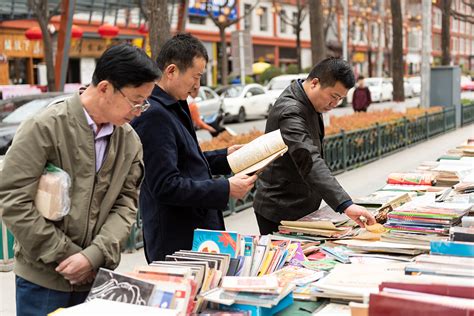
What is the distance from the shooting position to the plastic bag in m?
2.56

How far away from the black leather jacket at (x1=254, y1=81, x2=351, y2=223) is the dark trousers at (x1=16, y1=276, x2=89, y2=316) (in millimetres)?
1582

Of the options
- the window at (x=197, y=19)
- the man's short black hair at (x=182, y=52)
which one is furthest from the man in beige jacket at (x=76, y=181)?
the window at (x=197, y=19)

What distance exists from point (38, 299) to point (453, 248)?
1.67 meters

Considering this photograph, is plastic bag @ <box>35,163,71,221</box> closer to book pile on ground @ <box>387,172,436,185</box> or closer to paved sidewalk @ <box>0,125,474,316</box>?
paved sidewalk @ <box>0,125,474,316</box>

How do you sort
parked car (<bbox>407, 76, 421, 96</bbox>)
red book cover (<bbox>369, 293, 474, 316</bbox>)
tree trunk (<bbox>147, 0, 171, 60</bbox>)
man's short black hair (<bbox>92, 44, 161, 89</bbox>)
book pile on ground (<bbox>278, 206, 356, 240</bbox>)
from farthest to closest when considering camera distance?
parked car (<bbox>407, 76, 421, 96</bbox>)
tree trunk (<bbox>147, 0, 171, 60</bbox>)
book pile on ground (<bbox>278, 206, 356, 240</bbox>)
man's short black hair (<bbox>92, 44, 161, 89</bbox>)
red book cover (<bbox>369, 293, 474, 316</bbox>)

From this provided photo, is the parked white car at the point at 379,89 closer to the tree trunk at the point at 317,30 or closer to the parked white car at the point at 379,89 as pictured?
the parked white car at the point at 379,89

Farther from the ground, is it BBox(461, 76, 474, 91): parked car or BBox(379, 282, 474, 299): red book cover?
BBox(379, 282, 474, 299): red book cover

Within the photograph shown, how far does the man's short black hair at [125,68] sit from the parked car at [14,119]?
8.34 metres

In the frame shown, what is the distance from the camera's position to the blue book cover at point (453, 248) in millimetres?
2789

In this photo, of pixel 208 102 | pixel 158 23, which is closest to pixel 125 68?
pixel 158 23

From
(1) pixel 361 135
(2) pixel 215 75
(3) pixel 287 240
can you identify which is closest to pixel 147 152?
(3) pixel 287 240

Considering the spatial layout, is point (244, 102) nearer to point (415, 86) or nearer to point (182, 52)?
point (415, 86)

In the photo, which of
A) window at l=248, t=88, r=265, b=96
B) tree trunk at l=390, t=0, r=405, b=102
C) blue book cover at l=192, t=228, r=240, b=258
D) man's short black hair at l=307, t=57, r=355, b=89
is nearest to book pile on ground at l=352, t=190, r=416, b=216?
man's short black hair at l=307, t=57, r=355, b=89

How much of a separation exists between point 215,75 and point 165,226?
123 feet
